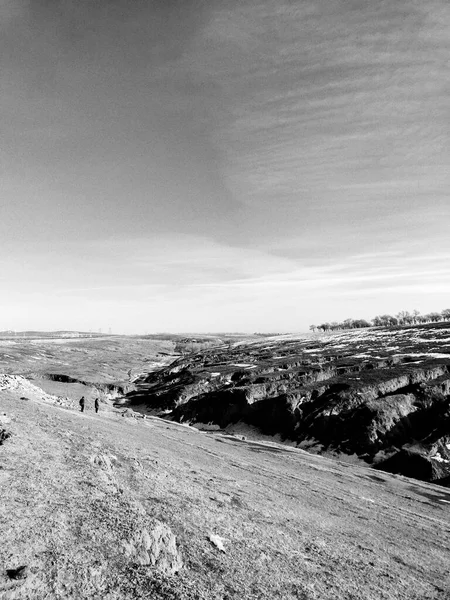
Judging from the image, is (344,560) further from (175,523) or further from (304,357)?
(304,357)

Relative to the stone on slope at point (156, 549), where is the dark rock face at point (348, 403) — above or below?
below

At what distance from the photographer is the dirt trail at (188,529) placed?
12.5 meters

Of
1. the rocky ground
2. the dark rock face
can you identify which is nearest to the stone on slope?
the rocky ground

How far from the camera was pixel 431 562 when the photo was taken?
20.4m

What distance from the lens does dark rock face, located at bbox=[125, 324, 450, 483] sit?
62656mm

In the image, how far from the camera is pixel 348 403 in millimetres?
75625

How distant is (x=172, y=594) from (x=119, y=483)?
10333 mm

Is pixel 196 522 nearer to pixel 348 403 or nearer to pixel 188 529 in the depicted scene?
pixel 188 529

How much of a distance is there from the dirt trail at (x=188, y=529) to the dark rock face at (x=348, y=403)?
30589 millimetres

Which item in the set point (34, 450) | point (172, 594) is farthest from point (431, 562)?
point (34, 450)

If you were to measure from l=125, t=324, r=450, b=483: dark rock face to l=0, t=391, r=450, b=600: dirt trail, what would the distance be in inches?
1204

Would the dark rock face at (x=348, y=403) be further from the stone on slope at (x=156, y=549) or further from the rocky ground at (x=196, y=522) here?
the stone on slope at (x=156, y=549)

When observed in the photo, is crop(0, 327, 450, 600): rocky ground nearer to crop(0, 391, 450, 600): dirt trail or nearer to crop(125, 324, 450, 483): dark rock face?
crop(0, 391, 450, 600): dirt trail

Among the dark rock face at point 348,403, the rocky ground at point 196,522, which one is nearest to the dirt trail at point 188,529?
the rocky ground at point 196,522
